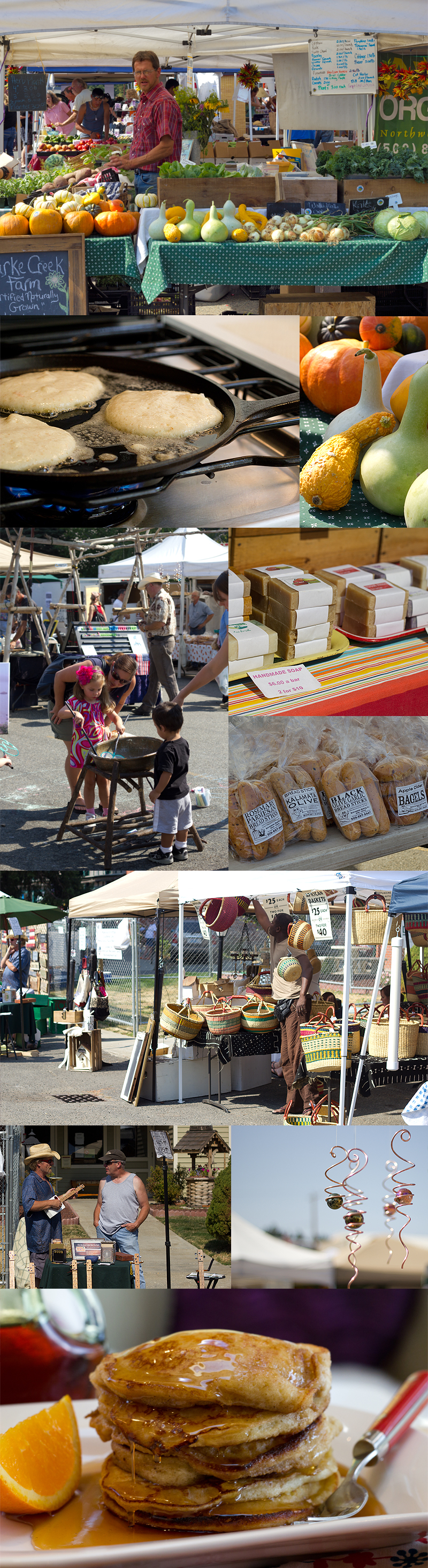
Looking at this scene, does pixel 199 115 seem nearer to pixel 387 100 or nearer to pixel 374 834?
pixel 387 100

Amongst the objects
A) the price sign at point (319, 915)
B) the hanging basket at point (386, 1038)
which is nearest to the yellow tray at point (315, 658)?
the price sign at point (319, 915)

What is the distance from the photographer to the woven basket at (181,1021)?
3.71m

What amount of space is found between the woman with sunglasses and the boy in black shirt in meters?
0.12

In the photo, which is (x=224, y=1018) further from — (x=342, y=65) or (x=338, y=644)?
(x=342, y=65)

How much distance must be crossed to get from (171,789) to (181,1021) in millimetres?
773

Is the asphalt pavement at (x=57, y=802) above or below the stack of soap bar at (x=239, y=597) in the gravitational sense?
below

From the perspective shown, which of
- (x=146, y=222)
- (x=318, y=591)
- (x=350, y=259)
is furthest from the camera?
(x=146, y=222)

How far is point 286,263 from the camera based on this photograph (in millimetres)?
5770

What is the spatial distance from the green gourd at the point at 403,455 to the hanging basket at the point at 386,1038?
166 centimetres

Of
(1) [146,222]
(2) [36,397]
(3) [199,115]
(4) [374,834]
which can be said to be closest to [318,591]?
(4) [374,834]

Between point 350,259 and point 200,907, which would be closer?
point 200,907

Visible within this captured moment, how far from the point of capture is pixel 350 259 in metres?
5.66

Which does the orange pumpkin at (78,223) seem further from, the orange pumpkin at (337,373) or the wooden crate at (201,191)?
the orange pumpkin at (337,373)

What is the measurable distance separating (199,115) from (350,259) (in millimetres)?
3208
